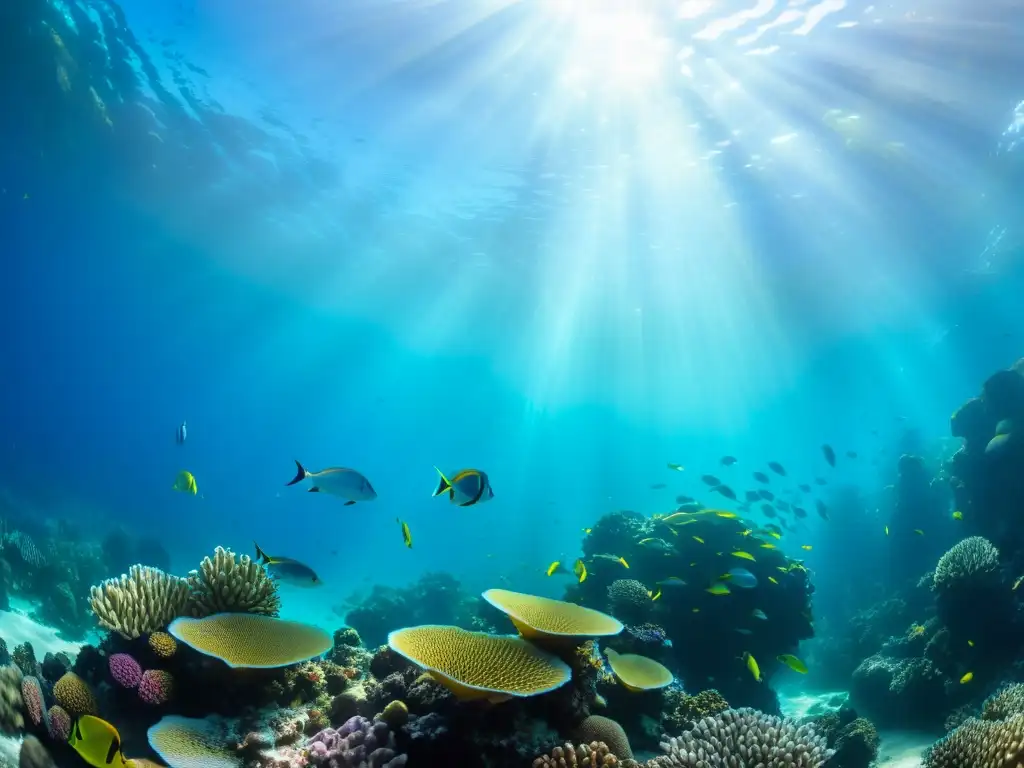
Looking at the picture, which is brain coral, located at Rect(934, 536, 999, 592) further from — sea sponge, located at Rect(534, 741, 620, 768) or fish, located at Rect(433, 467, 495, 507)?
fish, located at Rect(433, 467, 495, 507)

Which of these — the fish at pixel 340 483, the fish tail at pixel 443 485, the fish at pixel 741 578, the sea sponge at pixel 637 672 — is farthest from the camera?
the fish at pixel 741 578

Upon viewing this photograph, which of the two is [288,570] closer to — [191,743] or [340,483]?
[340,483]

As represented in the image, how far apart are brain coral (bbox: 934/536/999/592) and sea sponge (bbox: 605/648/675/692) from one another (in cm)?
798

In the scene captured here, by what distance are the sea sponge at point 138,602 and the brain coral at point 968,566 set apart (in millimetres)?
12754

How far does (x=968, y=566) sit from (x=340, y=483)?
11.6 metres

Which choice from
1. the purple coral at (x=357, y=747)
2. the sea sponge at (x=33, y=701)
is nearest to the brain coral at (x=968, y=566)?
the purple coral at (x=357, y=747)

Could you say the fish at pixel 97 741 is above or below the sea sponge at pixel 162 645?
below

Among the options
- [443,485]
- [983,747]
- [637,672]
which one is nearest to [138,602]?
[443,485]

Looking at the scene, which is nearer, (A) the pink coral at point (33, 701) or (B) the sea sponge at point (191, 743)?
(B) the sea sponge at point (191, 743)

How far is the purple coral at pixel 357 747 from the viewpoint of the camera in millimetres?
3395

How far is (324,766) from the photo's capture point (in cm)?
343

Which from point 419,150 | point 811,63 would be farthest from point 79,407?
point 811,63

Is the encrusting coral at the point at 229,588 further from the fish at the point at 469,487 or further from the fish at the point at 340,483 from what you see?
the fish at the point at 469,487

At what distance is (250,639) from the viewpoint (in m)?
4.18
